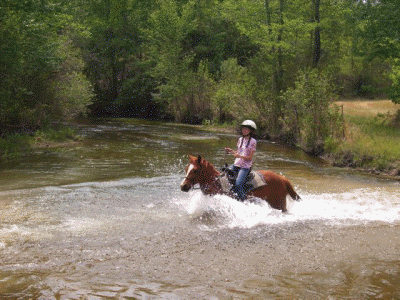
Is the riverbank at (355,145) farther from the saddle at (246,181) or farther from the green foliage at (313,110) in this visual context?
the saddle at (246,181)

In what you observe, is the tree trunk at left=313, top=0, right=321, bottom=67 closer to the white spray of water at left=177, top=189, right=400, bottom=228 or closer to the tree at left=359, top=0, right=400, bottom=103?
the tree at left=359, top=0, right=400, bottom=103

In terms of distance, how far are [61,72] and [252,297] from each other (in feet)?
79.3

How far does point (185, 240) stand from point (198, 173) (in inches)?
66.9

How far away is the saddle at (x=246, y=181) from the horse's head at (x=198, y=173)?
0.88ft

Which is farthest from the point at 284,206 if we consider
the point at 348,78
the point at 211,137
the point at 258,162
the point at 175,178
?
the point at 348,78

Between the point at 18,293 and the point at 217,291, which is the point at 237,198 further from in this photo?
the point at 18,293

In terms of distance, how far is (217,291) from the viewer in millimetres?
6434

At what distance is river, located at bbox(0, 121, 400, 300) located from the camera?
6.59m

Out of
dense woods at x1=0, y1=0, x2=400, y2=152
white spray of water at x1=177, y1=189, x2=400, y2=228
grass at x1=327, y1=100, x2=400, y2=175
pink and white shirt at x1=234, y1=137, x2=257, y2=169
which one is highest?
dense woods at x1=0, y1=0, x2=400, y2=152

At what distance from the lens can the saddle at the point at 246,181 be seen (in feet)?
33.7

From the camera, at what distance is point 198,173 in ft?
32.7

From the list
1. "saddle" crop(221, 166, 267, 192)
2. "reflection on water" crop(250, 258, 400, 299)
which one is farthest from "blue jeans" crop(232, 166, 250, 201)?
"reflection on water" crop(250, 258, 400, 299)

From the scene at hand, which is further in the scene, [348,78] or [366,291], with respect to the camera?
[348,78]

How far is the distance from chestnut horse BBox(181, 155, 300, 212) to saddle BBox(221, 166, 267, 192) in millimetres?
99
